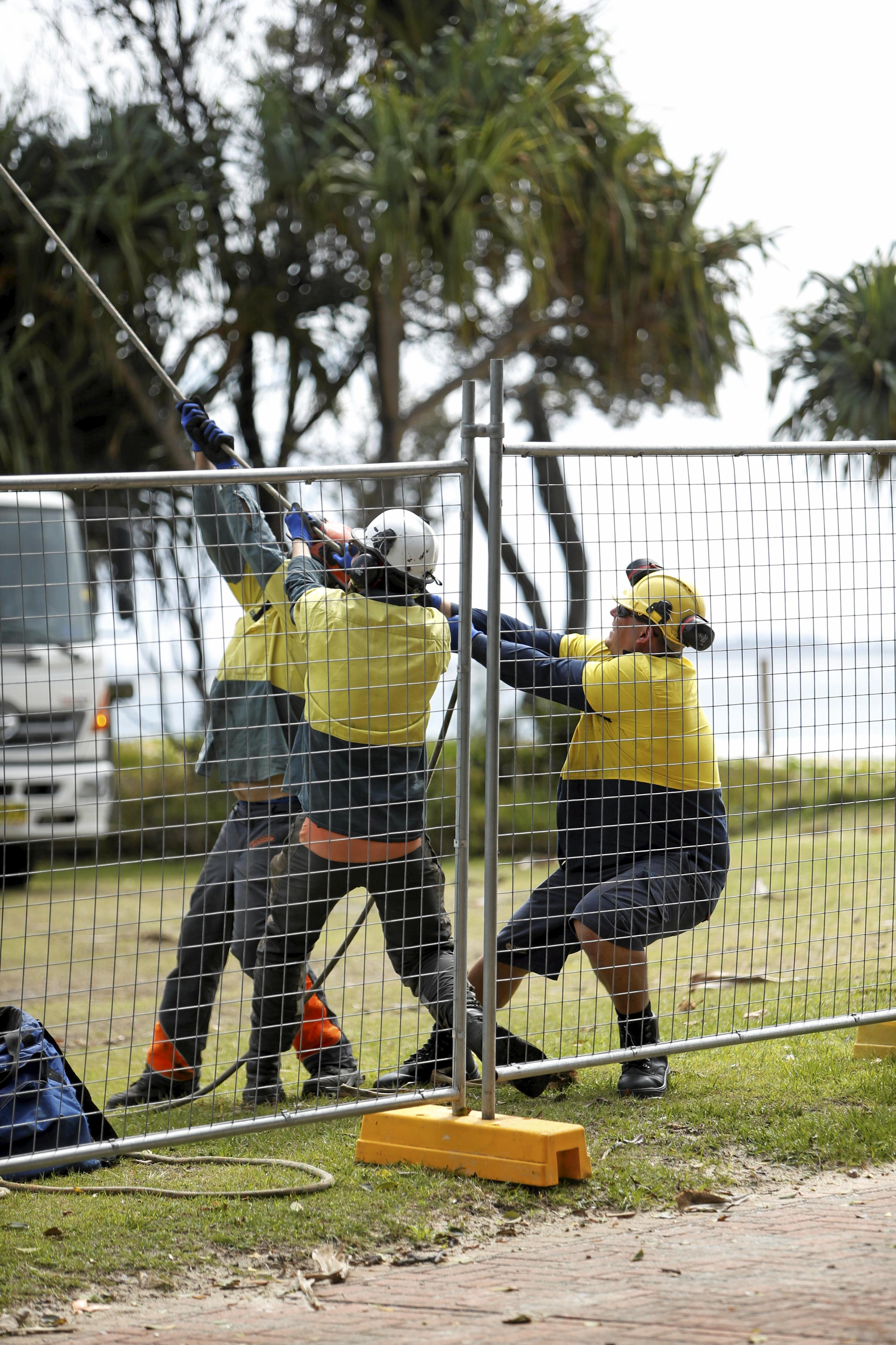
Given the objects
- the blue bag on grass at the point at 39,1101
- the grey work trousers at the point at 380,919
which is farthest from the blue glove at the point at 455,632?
the blue bag on grass at the point at 39,1101

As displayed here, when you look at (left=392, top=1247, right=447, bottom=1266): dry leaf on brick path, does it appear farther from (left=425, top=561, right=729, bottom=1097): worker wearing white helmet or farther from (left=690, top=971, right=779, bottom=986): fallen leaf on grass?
(left=690, top=971, right=779, bottom=986): fallen leaf on grass

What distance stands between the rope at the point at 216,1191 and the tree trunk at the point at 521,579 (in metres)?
1.75

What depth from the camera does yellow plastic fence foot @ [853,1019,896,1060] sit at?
508 cm

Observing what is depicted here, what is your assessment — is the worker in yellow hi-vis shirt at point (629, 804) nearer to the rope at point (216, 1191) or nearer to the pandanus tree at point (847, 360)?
the rope at point (216, 1191)

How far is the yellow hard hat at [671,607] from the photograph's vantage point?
4.50 meters

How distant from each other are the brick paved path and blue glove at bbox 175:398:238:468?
2.94m

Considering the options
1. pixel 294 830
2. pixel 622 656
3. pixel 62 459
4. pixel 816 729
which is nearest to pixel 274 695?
pixel 294 830

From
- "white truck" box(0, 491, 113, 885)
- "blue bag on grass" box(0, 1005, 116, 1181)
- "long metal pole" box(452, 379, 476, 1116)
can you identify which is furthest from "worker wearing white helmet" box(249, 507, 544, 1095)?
"white truck" box(0, 491, 113, 885)

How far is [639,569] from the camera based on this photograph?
456 centimetres

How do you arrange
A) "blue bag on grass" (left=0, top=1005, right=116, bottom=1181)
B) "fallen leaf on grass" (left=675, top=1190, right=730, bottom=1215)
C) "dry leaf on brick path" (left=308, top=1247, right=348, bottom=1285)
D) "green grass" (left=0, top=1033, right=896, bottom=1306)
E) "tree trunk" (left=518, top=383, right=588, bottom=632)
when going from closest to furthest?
"dry leaf on brick path" (left=308, top=1247, right=348, bottom=1285), "green grass" (left=0, top=1033, right=896, bottom=1306), "fallen leaf on grass" (left=675, top=1190, right=730, bottom=1215), "blue bag on grass" (left=0, top=1005, right=116, bottom=1181), "tree trunk" (left=518, top=383, right=588, bottom=632)

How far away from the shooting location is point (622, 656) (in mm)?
4488

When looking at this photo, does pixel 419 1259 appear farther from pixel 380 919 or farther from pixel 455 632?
pixel 455 632

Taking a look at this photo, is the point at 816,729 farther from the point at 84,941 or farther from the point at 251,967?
the point at 84,941

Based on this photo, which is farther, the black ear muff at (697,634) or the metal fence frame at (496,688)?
the black ear muff at (697,634)
